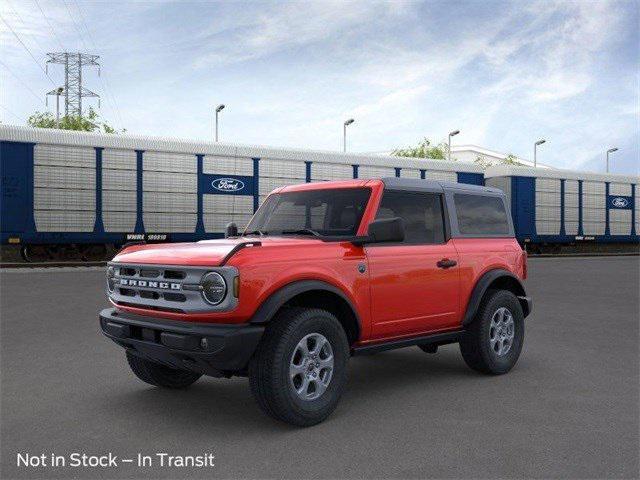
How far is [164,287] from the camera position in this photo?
184 inches

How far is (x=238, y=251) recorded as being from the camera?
14.4 feet

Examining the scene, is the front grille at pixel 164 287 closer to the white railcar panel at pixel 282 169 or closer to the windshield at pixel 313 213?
the windshield at pixel 313 213

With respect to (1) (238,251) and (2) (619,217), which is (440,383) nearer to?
(1) (238,251)

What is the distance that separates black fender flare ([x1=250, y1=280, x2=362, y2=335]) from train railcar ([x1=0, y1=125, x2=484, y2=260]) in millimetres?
16729

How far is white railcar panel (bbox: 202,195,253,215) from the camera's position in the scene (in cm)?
2297

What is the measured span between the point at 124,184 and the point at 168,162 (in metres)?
1.74

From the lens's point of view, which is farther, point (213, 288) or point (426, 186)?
point (426, 186)

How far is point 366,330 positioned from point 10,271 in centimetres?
1613

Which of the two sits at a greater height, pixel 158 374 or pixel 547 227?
pixel 547 227

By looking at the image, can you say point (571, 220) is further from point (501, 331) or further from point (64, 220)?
point (501, 331)

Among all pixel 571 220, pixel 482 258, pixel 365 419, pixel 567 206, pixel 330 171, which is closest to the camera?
pixel 365 419

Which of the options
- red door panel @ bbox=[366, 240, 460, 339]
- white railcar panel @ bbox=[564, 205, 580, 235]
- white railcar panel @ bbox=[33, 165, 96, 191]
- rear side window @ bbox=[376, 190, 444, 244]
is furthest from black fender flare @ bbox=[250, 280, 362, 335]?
white railcar panel @ bbox=[564, 205, 580, 235]

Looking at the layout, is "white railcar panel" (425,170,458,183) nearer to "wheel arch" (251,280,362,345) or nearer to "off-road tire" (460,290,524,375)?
"off-road tire" (460,290,524,375)

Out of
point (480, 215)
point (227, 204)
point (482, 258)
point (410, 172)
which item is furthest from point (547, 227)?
point (482, 258)
